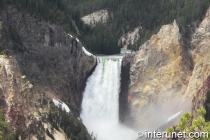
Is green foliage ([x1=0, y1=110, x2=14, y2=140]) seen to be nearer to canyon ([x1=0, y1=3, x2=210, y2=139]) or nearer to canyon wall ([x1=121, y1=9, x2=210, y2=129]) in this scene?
canyon ([x1=0, y1=3, x2=210, y2=139])

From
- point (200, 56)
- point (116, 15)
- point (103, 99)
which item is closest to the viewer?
point (200, 56)

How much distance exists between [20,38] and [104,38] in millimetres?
42244

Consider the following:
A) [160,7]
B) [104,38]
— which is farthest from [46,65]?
[160,7]

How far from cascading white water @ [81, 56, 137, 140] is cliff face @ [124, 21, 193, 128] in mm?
3104

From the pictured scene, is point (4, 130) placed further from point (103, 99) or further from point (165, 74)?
point (103, 99)

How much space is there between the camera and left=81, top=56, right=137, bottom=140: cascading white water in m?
61.4

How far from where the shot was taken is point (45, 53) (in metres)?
62.6

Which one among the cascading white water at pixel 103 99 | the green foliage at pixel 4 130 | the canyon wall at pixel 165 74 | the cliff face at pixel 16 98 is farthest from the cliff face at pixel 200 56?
the green foliage at pixel 4 130

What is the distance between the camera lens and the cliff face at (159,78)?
57.8 m

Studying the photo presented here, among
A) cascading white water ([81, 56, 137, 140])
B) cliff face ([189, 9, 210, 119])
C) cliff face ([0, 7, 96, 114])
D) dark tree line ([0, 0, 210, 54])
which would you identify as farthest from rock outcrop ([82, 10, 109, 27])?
cliff face ([189, 9, 210, 119])

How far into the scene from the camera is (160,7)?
14050 cm

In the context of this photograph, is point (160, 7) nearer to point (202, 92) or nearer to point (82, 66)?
point (82, 66)

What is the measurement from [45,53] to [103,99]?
11986 millimetres

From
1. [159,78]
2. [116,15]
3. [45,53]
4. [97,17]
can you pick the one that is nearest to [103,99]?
[159,78]
